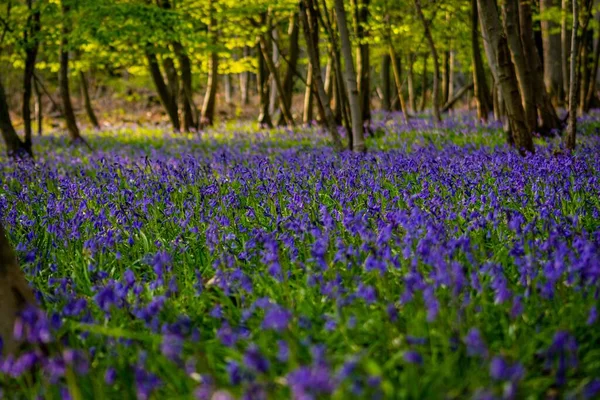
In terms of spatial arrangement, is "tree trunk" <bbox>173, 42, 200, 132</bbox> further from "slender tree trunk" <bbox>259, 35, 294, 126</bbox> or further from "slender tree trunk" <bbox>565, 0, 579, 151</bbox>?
"slender tree trunk" <bbox>565, 0, 579, 151</bbox>

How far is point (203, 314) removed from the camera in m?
3.30

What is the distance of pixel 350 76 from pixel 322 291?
656 centimetres

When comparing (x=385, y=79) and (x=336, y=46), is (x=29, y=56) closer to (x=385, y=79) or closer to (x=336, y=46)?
(x=336, y=46)

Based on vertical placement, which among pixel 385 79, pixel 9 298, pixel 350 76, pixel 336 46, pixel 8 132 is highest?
pixel 336 46

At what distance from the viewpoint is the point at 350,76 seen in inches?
359

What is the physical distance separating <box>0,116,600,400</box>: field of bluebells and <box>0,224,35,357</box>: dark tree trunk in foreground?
0.38 ft

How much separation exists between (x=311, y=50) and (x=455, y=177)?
193 inches

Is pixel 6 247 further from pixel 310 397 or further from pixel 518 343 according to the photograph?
pixel 518 343

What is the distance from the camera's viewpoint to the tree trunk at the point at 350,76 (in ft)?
29.4

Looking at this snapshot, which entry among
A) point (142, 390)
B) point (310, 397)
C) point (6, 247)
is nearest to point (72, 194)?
point (6, 247)

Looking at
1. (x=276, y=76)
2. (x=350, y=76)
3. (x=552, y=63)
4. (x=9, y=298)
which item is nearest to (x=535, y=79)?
(x=350, y=76)

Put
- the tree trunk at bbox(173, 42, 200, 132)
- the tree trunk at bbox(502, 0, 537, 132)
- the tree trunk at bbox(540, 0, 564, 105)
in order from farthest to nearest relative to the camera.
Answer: the tree trunk at bbox(173, 42, 200, 132) < the tree trunk at bbox(540, 0, 564, 105) < the tree trunk at bbox(502, 0, 537, 132)

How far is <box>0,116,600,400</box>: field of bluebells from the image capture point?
88.7 inches

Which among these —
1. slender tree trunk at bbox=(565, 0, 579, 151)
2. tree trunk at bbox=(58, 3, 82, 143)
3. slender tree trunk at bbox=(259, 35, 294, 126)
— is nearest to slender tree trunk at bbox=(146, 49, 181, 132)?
tree trunk at bbox=(58, 3, 82, 143)
